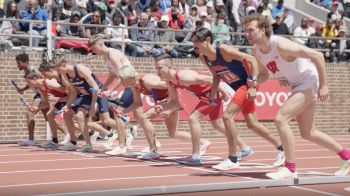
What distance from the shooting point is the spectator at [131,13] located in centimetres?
2300

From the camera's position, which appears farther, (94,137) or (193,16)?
(193,16)

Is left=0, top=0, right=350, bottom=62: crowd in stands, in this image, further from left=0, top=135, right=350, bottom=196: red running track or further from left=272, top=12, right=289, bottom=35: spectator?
left=0, top=135, right=350, bottom=196: red running track

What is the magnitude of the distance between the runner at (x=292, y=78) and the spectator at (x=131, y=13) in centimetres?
1241

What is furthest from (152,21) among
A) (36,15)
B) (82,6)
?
(36,15)

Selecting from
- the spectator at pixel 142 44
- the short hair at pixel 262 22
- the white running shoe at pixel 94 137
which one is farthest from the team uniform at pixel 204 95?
the spectator at pixel 142 44

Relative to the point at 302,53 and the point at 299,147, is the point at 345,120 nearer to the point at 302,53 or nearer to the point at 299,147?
the point at 299,147

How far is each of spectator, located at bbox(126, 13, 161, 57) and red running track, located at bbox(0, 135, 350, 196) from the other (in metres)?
6.01

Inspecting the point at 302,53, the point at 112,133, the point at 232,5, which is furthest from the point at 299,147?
the point at 232,5

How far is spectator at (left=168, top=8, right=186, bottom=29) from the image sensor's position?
23.5m

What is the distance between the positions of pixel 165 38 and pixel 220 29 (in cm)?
238

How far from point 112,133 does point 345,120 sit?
10.9m

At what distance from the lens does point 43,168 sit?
492 inches

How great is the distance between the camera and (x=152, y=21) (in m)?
23.1

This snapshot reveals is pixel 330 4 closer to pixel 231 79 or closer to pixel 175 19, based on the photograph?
pixel 175 19
